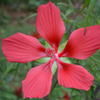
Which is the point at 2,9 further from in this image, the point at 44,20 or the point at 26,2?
the point at 44,20

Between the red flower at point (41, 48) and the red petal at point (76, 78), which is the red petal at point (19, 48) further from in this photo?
the red petal at point (76, 78)

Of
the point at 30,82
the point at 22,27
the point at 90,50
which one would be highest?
the point at 90,50

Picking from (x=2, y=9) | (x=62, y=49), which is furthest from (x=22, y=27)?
(x=62, y=49)

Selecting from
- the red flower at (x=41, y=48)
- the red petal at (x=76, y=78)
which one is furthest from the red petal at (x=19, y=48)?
the red petal at (x=76, y=78)

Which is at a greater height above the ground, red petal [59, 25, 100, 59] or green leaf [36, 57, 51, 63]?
red petal [59, 25, 100, 59]

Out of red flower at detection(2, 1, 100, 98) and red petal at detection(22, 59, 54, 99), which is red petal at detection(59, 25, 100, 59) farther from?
red petal at detection(22, 59, 54, 99)

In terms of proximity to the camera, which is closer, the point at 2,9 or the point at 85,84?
the point at 85,84

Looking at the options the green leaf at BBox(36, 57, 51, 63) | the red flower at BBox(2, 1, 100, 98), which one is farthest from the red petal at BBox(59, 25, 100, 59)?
the green leaf at BBox(36, 57, 51, 63)
